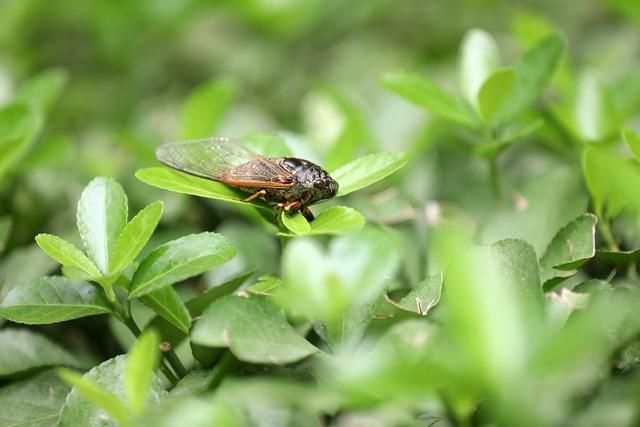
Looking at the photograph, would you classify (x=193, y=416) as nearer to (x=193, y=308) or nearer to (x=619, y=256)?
(x=193, y=308)

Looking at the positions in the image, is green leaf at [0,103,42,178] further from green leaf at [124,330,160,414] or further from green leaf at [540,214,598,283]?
green leaf at [540,214,598,283]

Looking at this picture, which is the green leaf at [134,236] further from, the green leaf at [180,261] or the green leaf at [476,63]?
the green leaf at [476,63]

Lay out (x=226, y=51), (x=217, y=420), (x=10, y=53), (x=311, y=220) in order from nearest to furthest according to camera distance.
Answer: (x=217, y=420), (x=311, y=220), (x=10, y=53), (x=226, y=51)

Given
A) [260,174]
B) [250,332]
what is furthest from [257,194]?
[250,332]

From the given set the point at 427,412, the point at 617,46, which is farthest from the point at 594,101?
the point at 617,46

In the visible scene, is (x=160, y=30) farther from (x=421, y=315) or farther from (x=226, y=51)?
(x=421, y=315)

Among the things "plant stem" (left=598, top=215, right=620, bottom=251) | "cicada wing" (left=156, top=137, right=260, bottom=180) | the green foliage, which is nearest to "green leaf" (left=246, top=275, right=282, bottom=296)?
the green foliage
